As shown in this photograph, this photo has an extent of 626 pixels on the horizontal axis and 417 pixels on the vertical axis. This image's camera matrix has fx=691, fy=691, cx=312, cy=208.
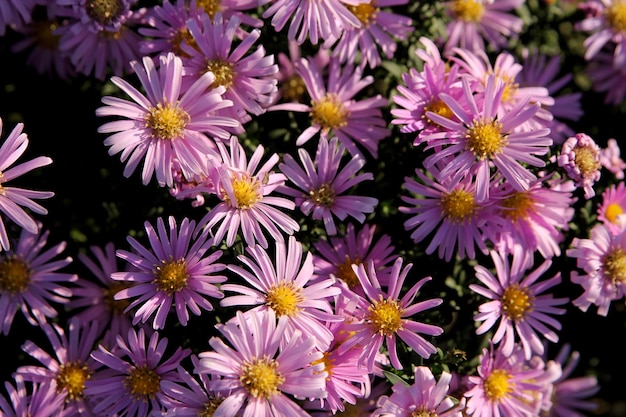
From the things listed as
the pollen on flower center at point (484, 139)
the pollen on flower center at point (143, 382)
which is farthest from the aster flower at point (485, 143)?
the pollen on flower center at point (143, 382)

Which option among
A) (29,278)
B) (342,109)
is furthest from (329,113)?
(29,278)

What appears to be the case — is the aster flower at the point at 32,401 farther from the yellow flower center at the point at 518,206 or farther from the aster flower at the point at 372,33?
the yellow flower center at the point at 518,206

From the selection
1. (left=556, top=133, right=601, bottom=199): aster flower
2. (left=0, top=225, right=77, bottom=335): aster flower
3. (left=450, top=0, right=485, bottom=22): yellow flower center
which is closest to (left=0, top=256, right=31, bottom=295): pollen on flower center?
(left=0, top=225, right=77, bottom=335): aster flower

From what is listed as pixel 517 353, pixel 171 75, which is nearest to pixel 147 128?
pixel 171 75

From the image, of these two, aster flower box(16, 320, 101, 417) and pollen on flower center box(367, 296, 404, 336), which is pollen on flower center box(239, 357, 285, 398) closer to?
pollen on flower center box(367, 296, 404, 336)

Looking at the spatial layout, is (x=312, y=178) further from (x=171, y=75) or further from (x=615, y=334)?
(x=615, y=334)

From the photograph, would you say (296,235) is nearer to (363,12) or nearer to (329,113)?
(329,113)
